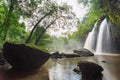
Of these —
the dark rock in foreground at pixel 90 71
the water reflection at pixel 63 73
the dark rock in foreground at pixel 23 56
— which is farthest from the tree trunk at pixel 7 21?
the dark rock in foreground at pixel 90 71

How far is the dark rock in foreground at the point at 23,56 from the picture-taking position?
56.5ft

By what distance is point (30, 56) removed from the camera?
17281 mm

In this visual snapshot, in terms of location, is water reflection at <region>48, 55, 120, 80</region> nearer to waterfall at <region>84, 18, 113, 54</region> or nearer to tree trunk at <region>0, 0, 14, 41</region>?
tree trunk at <region>0, 0, 14, 41</region>

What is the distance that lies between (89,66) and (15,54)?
5.94 metres

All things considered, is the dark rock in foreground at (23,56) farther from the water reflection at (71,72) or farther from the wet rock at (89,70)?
the wet rock at (89,70)

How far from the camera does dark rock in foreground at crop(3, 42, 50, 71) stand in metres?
17.2

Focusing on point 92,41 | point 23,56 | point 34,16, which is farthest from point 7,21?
point 92,41

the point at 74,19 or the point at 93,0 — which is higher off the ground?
the point at 93,0

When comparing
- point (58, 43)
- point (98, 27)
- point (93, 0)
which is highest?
point (93, 0)

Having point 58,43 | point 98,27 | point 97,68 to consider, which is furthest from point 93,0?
point 58,43

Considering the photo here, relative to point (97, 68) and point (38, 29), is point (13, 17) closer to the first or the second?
point (38, 29)

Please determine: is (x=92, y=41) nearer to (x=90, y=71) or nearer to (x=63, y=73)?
(x=63, y=73)

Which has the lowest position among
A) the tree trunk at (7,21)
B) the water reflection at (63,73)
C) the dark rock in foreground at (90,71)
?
the water reflection at (63,73)

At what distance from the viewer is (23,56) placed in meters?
17.2
